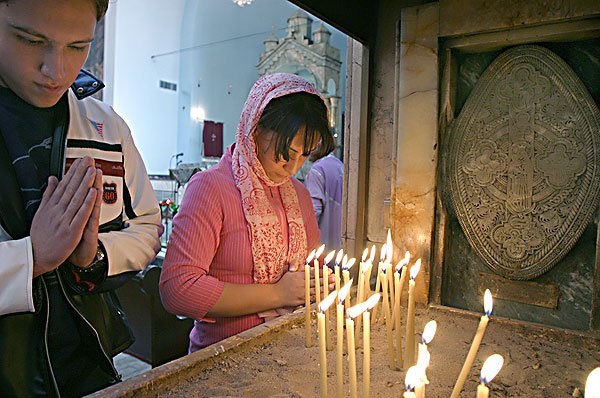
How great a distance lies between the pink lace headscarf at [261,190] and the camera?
1.69m

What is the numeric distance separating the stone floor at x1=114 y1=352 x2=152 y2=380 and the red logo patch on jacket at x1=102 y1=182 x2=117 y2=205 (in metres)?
2.78

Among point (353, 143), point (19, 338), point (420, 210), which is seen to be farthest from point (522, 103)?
point (19, 338)

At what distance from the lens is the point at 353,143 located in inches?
92.7

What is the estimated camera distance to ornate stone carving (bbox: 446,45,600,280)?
1.77 metres

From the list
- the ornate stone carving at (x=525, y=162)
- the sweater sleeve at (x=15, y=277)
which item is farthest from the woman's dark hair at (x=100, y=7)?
the ornate stone carving at (x=525, y=162)

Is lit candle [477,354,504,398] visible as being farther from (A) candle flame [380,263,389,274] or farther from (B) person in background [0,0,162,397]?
(B) person in background [0,0,162,397]

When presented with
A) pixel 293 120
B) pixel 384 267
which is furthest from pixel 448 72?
pixel 384 267

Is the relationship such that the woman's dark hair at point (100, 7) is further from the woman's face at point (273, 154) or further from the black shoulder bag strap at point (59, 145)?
the woman's face at point (273, 154)

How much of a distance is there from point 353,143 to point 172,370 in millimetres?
1533

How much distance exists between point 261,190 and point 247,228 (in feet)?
0.52

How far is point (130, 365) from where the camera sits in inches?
150

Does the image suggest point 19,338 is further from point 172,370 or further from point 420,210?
point 420,210

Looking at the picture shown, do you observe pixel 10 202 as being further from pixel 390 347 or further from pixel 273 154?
pixel 390 347

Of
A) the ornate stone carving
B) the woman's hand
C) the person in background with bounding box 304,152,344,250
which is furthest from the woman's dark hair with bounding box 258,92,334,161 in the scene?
the person in background with bounding box 304,152,344,250
